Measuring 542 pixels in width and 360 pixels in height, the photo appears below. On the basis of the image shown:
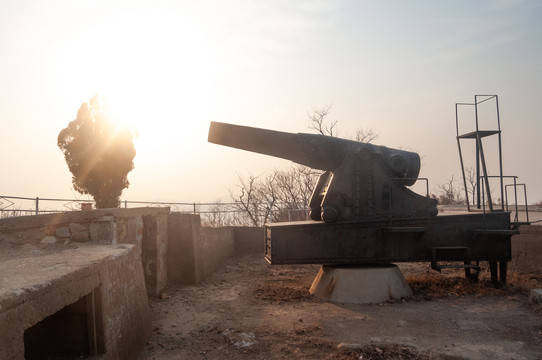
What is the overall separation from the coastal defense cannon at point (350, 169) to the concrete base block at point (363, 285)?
0.87 metres

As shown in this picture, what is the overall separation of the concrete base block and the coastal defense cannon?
87 centimetres

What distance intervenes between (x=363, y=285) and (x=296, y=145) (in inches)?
102

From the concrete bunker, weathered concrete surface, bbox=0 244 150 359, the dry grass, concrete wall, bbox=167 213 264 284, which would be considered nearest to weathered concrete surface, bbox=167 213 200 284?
concrete wall, bbox=167 213 264 284

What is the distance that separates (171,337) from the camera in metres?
4.93

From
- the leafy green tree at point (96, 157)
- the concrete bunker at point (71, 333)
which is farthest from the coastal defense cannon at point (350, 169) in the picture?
the leafy green tree at point (96, 157)

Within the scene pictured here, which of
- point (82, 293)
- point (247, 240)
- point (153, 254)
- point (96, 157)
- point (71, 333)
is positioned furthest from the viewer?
point (96, 157)

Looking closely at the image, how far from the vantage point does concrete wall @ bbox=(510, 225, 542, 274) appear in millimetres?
9016

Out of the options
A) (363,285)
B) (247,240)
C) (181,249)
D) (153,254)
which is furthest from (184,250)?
(247,240)

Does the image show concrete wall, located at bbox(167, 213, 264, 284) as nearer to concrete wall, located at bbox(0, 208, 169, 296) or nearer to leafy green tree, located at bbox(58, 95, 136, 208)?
concrete wall, located at bbox(0, 208, 169, 296)

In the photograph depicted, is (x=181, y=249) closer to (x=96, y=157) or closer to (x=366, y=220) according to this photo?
(x=366, y=220)

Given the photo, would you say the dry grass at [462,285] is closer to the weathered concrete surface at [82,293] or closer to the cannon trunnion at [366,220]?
the cannon trunnion at [366,220]

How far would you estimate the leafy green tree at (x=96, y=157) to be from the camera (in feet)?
55.0

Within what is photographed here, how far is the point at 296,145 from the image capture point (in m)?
7.65

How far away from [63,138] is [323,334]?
15.1m
